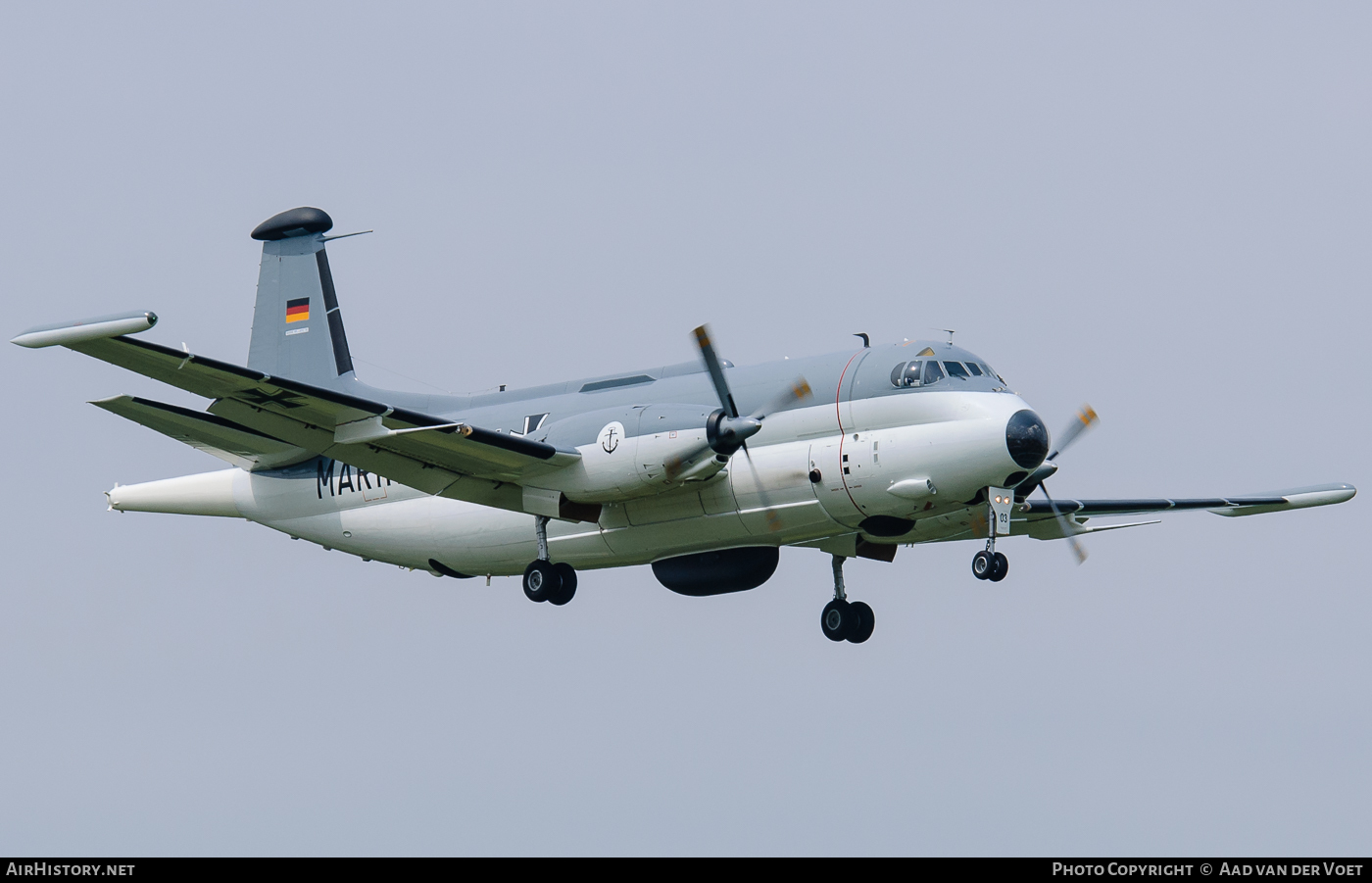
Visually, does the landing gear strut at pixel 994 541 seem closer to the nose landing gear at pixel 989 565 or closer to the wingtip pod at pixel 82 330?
the nose landing gear at pixel 989 565

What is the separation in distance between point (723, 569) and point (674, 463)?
3029 millimetres

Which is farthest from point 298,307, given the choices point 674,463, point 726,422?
point 726,422

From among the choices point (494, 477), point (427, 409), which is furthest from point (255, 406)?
point (427, 409)

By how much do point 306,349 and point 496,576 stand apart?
629cm

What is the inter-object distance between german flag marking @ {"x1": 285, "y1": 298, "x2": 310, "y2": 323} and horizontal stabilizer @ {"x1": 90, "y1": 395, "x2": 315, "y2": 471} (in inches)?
132

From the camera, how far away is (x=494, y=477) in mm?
26625

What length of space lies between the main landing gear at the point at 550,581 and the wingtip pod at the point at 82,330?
7638mm

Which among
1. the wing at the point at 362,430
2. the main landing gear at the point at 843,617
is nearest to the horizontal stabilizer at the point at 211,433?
the wing at the point at 362,430

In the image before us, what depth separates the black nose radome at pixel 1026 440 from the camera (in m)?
24.2

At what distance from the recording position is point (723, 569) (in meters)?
27.1

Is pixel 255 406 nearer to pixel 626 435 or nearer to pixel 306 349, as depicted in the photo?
pixel 626 435

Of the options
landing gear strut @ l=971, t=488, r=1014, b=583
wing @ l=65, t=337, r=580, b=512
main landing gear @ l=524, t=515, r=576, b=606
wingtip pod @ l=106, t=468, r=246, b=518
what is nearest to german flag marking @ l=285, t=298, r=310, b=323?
wingtip pod @ l=106, t=468, r=246, b=518

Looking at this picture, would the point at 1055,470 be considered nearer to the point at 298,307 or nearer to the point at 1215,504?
the point at 1215,504

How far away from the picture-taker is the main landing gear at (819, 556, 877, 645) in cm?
2867
